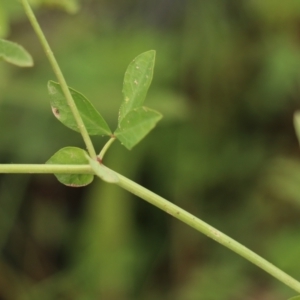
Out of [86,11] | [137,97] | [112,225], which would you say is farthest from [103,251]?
[137,97]

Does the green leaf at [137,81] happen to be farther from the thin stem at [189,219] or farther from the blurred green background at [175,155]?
the blurred green background at [175,155]

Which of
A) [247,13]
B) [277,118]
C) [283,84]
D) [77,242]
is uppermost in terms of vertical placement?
[247,13]

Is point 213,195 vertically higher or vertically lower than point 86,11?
lower

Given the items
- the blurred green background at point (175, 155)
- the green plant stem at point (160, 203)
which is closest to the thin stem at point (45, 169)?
the green plant stem at point (160, 203)

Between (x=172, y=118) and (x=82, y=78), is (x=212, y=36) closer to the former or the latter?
(x=172, y=118)

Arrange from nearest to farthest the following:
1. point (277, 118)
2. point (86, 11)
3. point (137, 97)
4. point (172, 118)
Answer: point (137, 97) → point (172, 118) → point (277, 118) → point (86, 11)

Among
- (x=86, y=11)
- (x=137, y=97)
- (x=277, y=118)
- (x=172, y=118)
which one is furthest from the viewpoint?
(x=86, y=11)

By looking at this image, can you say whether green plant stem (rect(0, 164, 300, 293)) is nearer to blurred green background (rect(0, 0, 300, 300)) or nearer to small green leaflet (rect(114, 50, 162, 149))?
small green leaflet (rect(114, 50, 162, 149))

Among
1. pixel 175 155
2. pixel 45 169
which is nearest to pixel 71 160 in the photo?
pixel 45 169

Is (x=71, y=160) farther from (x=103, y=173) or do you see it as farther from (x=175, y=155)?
(x=175, y=155)
